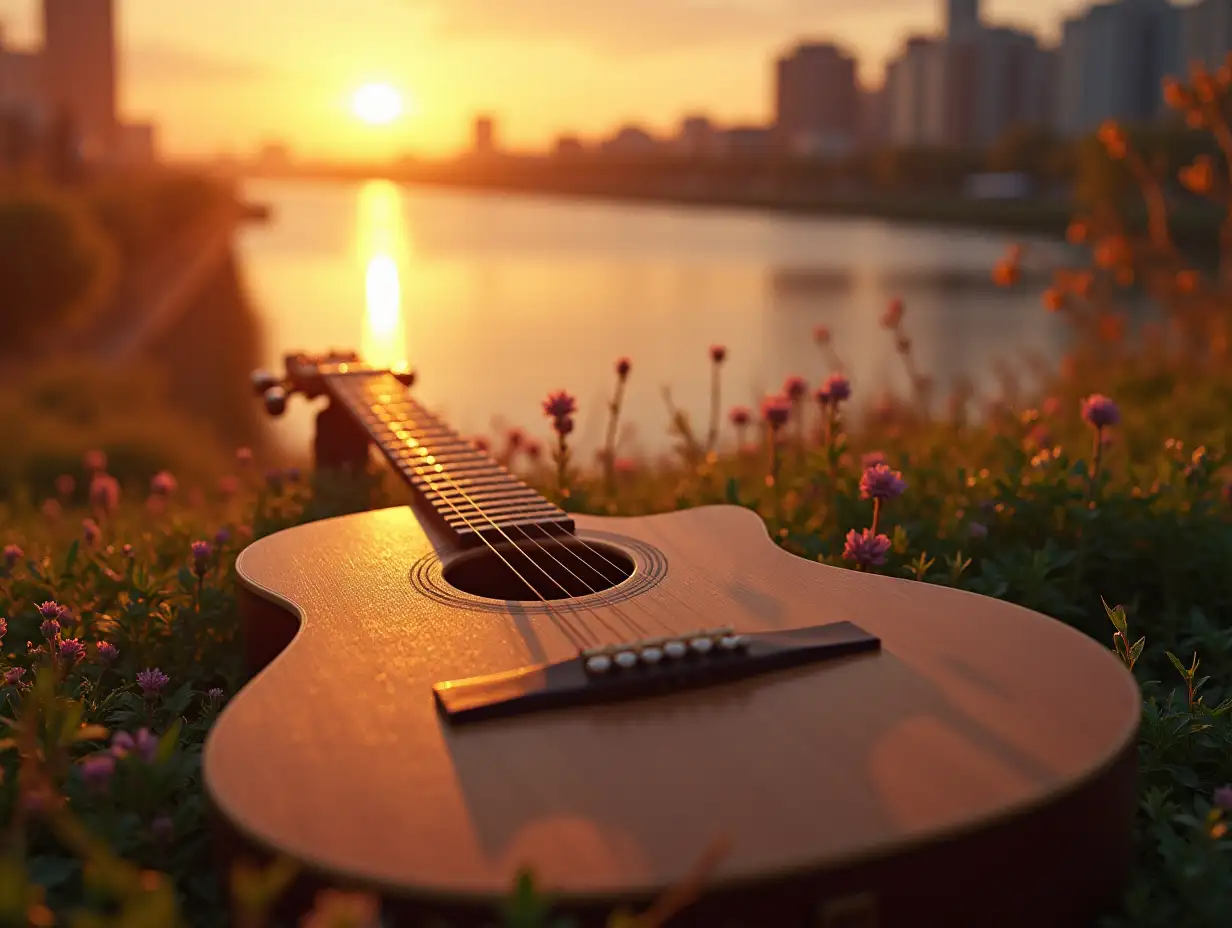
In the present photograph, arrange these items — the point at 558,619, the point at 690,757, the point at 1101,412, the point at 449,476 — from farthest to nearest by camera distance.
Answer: the point at 1101,412 < the point at 449,476 < the point at 558,619 < the point at 690,757

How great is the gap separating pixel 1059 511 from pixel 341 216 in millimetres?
75154

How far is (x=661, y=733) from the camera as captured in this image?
1644 millimetres

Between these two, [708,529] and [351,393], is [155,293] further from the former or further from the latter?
[708,529]

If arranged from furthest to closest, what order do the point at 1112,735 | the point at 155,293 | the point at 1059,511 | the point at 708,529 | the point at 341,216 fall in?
the point at 341,216 < the point at 155,293 < the point at 1059,511 < the point at 708,529 < the point at 1112,735

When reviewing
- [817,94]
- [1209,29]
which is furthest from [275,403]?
[817,94]

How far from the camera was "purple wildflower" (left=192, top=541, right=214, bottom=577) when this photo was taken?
8.99ft

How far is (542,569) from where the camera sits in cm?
244

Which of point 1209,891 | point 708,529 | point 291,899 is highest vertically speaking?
point 708,529

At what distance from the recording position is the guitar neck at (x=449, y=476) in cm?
258

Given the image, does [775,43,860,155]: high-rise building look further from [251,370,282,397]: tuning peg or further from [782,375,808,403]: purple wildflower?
[251,370,282,397]: tuning peg

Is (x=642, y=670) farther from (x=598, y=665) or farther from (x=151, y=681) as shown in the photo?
(x=151, y=681)

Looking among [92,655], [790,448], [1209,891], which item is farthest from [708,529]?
[790,448]

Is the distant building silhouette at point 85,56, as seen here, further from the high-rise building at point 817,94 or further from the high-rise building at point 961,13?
the high-rise building at point 961,13

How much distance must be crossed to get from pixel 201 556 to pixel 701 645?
4.80 feet
